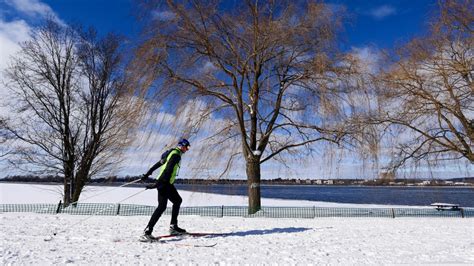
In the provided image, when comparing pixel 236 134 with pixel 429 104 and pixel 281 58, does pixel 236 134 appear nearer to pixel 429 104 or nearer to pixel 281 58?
pixel 281 58

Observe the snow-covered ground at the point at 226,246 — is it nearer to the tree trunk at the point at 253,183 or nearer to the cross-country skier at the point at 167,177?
the cross-country skier at the point at 167,177

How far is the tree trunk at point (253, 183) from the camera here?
42.0 ft

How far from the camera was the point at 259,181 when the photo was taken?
13000mm

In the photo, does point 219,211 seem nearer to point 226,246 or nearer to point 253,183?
point 253,183

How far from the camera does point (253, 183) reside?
12.9 meters

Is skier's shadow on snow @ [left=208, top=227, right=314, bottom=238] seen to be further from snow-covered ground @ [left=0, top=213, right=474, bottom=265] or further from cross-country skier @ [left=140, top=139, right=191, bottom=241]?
cross-country skier @ [left=140, top=139, right=191, bottom=241]

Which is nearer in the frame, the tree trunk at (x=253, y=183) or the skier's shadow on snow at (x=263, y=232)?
the skier's shadow on snow at (x=263, y=232)

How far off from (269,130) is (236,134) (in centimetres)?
117

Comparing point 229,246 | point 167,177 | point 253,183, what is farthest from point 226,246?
point 253,183

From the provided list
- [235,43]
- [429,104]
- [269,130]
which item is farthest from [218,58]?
[429,104]

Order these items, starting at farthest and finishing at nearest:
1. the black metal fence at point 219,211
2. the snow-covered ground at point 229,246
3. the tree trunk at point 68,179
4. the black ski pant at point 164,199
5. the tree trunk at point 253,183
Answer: the tree trunk at point 68,179 → the black metal fence at point 219,211 → the tree trunk at point 253,183 → the black ski pant at point 164,199 → the snow-covered ground at point 229,246

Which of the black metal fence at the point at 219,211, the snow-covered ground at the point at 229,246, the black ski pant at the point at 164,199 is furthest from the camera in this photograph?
the black metal fence at the point at 219,211

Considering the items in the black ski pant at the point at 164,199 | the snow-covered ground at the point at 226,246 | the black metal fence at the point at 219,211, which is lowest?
the snow-covered ground at the point at 226,246

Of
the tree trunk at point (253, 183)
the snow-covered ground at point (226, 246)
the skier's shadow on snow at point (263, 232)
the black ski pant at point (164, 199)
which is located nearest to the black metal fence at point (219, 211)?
the tree trunk at point (253, 183)
